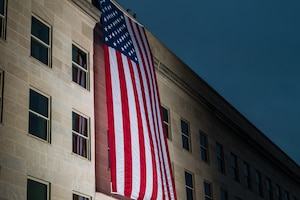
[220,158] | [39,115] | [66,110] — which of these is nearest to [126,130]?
[66,110]

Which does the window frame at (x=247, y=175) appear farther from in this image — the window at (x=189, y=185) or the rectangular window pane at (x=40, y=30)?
the rectangular window pane at (x=40, y=30)

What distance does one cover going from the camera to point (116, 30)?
34.8m

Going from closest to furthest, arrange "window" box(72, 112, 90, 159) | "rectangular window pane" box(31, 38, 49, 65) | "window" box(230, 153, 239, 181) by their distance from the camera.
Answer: "rectangular window pane" box(31, 38, 49, 65) < "window" box(72, 112, 90, 159) < "window" box(230, 153, 239, 181)

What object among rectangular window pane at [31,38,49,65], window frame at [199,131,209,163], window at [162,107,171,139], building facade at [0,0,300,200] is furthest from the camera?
window frame at [199,131,209,163]

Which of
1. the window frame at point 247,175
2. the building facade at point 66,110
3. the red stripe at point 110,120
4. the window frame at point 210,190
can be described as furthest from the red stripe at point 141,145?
the window frame at point 247,175

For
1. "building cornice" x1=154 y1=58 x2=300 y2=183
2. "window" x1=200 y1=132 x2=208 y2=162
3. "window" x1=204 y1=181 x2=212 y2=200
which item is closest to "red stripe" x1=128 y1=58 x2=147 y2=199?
"building cornice" x1=154 y1=58 x2=300 y2=183

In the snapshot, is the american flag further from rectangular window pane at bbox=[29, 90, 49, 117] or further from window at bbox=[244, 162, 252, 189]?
window at bbox=[244, 162, 252, 189]

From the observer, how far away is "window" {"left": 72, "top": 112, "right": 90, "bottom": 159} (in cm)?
3039

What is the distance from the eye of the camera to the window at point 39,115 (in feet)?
91.6

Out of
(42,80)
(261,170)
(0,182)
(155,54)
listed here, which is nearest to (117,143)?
(42,80)

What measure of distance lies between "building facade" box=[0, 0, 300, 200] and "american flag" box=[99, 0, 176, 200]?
42.8 inches

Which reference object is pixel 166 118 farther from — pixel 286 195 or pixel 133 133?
pixel 286 195

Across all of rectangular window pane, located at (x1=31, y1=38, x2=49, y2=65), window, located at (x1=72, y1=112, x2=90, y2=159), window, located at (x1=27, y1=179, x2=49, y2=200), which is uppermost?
rectangular window pane, located at (x1=31, y1=38, x2=49, y2=65)

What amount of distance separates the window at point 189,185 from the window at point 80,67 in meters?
10.8
